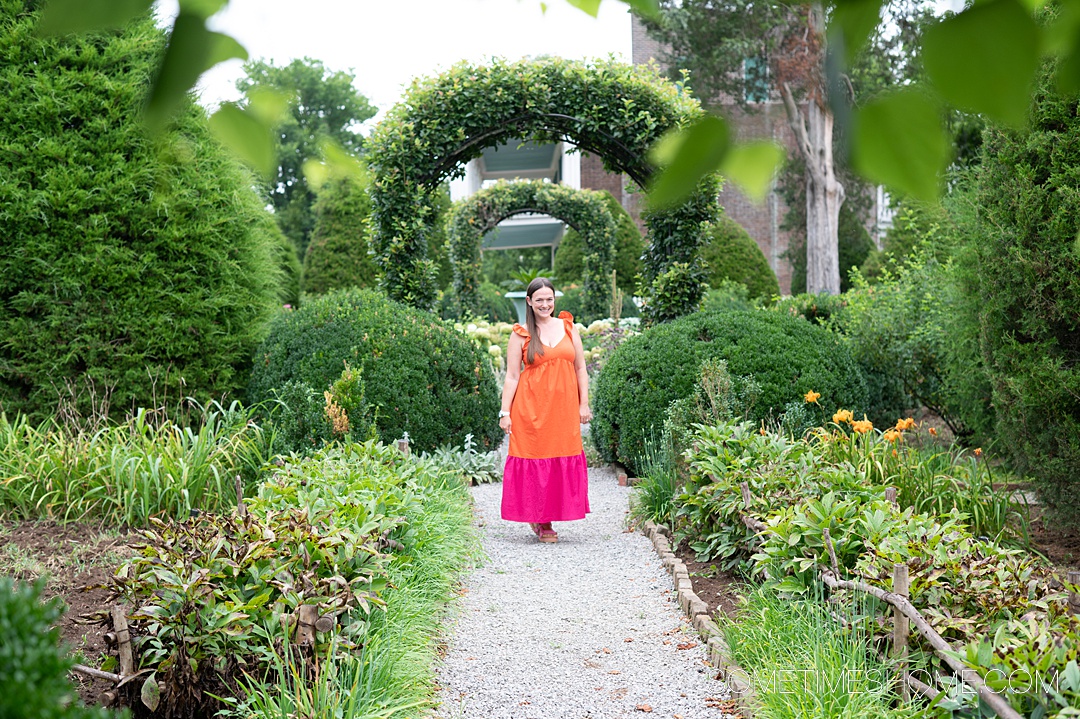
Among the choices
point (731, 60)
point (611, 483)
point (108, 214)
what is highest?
point (731, 60)

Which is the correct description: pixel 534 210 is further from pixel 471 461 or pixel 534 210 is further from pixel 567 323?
pixel 567 323

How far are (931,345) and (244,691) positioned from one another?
6.72 meters

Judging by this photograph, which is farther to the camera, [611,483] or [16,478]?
[611,483]

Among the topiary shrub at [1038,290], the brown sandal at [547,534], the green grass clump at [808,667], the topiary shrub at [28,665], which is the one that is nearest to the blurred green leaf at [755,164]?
the topiary shrub at [28,665]

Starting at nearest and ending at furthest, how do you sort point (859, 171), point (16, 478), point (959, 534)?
point (859, 171) → point (959, 534) → point (16, 478)

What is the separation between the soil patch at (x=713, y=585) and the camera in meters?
4.21

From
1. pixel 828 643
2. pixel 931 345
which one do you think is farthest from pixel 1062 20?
pixel 931 345

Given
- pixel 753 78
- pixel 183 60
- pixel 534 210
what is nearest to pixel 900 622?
pixel 183 60

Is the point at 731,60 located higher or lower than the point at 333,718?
higher

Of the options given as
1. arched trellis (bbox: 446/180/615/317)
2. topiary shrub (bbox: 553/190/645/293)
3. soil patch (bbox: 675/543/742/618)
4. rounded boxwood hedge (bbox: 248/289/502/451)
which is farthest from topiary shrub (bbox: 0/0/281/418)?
topiary shrub (bbox: 553/190/645/293)

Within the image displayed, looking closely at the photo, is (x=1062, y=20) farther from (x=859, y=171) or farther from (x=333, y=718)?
(x=333, y=718)

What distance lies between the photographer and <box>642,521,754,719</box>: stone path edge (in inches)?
127

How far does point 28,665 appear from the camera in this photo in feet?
3.10

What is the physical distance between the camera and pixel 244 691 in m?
2.78
